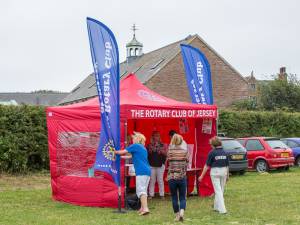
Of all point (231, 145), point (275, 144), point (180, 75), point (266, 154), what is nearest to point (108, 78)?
point (231, 145)

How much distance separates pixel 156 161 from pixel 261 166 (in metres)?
8.59

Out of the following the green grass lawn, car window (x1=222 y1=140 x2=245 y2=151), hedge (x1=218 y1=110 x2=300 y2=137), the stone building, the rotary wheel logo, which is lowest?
the green grass lawn

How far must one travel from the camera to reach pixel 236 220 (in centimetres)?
1007

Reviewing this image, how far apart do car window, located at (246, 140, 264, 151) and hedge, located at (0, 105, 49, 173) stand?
8051mm

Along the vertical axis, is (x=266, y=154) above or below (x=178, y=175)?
above

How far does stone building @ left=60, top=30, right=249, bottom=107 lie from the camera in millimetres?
41875

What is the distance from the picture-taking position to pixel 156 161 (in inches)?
527

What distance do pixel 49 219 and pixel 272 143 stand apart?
12.6 m

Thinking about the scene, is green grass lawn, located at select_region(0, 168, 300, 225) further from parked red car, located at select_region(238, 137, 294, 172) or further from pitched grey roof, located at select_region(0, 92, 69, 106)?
pitched grey roof, located at select_region(0, 92, 69, 106)

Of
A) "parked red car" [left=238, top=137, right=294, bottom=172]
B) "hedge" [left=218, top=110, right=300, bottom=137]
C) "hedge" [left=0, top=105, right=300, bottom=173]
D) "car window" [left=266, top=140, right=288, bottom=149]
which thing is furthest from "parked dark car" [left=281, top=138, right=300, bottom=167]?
"hedge" [left=0, top=105, right=300, bottom=173]

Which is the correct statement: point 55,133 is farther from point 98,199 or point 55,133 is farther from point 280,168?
point 280,168

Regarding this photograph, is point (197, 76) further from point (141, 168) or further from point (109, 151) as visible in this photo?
point (141, 168)

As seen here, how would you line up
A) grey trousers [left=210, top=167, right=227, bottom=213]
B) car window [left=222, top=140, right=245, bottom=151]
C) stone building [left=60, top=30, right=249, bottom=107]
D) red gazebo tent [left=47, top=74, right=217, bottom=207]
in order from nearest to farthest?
grey trousers [left=210, top=167, right=227, bottom=213] → red gazebo tent [left=47, top=74, right=217, bottom=207] → car window [left=222, top=140, right=245, bottom=151] → stone building [left=60, top=30, right=249, bottom=107]

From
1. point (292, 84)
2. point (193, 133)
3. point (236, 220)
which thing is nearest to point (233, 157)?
point (193, 133)
